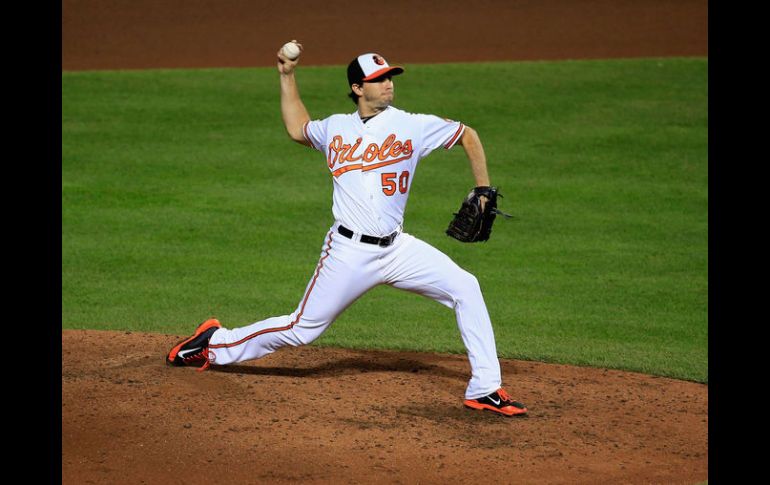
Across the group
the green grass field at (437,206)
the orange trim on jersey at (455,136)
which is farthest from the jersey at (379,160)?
the green grass field at (437,206)

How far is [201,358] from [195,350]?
0.06m

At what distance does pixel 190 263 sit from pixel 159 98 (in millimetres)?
5574

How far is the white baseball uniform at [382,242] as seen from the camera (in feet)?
18.3

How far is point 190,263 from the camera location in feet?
30.1

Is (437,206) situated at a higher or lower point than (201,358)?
higher

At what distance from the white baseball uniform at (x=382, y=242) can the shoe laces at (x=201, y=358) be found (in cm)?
60

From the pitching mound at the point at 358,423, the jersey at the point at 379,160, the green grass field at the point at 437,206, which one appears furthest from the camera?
the green grass field at the point at 437,206

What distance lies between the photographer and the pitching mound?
493 centimetres

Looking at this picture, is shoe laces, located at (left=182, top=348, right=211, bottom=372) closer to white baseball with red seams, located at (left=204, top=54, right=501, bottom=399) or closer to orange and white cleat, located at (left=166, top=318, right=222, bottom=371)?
orange and white cleat, located at (left=166, top=318, right=222, bottom=371)

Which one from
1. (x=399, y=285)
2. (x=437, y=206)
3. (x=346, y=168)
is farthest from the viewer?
(x=437, y=206)

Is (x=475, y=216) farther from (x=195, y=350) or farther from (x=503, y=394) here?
(x=195, y=350)

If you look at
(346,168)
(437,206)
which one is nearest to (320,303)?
(346,168)

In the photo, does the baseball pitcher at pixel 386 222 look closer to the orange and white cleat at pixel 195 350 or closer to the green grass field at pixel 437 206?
the orange and white cleat at pixel 195 350

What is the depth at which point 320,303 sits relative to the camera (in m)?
5.70
